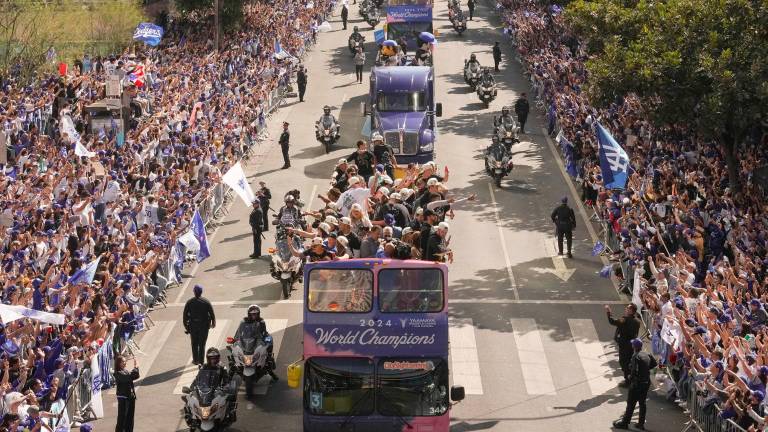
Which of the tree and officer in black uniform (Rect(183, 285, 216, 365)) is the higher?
the tree

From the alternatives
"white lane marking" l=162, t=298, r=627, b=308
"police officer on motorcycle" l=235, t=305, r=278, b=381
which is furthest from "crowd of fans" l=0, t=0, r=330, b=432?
"police officer on motorcycle" l=235, t=305, r=278, b=381

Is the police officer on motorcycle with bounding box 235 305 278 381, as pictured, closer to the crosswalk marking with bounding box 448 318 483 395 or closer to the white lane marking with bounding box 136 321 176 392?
the white lane marking with bounding box 136 321 176 392

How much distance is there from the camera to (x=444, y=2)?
264 feet

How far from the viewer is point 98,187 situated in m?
30.9

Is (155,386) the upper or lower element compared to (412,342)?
lower

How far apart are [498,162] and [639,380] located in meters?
18.5

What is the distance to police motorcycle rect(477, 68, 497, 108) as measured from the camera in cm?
5144

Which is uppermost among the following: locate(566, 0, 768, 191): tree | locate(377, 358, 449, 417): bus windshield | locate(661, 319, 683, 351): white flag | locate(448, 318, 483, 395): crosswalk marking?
locate(566, 0, 768, 191): tree

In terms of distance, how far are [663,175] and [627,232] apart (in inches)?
97.6

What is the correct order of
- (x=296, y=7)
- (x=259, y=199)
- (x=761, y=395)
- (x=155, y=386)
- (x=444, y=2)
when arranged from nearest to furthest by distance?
1. (x=761, y=395)
2. (x=155, y=386)
3. (x=259, y=199)
4. (x=296, y=7)
5. (x=444, y=2)

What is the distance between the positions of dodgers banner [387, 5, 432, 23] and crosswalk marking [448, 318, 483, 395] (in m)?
31.4

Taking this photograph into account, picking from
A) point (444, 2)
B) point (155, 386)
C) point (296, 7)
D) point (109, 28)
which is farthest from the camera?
point (444, 2)

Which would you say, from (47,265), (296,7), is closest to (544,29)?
(296,7)

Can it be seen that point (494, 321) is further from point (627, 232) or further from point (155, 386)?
point (155, 386)
